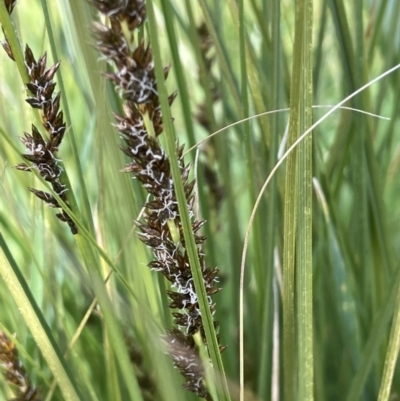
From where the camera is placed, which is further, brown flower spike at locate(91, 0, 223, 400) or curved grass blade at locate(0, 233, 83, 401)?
curved grass blade at locate(0, 233, 83, 401)

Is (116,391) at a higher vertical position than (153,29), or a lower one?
lower

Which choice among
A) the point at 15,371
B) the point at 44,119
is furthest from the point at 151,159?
the point at 15,371

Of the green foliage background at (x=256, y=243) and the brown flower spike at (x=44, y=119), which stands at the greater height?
the brown flower spike at (x=44, y=119)

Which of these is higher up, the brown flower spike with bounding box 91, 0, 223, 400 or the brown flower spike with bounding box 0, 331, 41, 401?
the brown flower spike with bounding box 91, 0, 223, 400

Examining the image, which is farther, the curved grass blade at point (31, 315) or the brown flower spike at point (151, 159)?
the curved grass blade at point (31, 315)

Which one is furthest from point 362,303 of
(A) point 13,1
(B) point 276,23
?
(A) point 13,1

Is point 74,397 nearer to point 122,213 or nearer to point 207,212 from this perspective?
point 122,213
